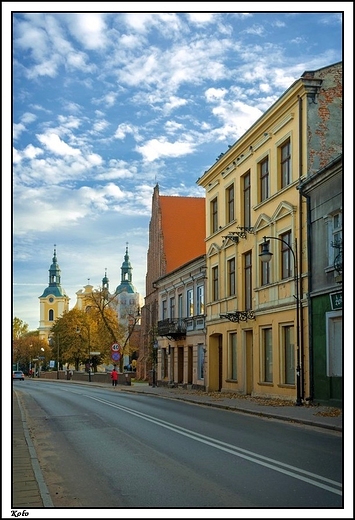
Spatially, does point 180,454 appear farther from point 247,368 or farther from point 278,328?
point 247,368

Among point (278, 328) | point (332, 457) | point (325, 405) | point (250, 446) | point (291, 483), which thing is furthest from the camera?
point (278, 328)

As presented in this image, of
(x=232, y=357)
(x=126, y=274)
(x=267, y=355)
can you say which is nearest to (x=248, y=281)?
(x=267, y=355)

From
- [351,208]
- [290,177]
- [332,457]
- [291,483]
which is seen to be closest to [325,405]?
[290,177]

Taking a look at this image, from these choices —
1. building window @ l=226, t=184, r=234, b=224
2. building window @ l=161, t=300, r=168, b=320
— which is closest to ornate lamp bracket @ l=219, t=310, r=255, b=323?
building window @ l=226, t=184, r=234, b=224

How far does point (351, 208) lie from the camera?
25.5 ft

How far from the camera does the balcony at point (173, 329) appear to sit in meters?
45.2

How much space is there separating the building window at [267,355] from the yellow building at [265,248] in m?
0.04

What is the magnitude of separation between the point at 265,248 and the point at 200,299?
18.4 metres

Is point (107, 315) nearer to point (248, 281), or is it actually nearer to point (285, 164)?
point (248, 281)

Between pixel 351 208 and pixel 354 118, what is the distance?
972mm

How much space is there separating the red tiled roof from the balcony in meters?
19.7

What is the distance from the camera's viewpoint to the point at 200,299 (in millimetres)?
42344

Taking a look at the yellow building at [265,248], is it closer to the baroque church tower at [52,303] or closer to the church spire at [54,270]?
the church spire at [54,270]

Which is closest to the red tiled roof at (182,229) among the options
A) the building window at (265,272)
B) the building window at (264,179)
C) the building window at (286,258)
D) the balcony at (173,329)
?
the balcony at (173,329)
